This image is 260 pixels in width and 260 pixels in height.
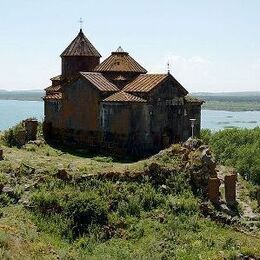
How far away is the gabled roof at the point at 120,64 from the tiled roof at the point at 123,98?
6.56ft

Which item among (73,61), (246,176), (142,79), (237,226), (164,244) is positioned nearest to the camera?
(164,244)

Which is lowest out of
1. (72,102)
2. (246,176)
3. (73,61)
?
(246,176)

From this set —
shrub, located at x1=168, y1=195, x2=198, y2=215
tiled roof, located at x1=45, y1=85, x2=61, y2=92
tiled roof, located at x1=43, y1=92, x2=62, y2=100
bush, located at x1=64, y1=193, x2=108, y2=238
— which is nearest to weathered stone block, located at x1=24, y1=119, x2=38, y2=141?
tiled roof, located at x1=43, y1=92, x2=62, y2=100

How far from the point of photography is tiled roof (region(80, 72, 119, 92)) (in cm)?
2477

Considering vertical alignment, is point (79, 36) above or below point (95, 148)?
above

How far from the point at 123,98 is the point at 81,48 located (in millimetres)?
6248

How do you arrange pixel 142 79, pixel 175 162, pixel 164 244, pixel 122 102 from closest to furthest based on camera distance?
pixel 164 244 → pixel 175 162 → pixel 122 102 → pixel 142 79

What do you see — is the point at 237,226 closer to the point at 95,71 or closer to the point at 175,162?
the point at 175,162

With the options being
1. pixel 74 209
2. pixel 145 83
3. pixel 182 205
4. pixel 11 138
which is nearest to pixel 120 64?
pixel 145 83

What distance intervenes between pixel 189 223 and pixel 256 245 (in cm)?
237

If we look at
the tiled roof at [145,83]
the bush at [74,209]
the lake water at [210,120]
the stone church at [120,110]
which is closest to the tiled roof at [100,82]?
the stone church at [120,110]

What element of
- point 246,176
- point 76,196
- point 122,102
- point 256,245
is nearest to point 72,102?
point 122,102

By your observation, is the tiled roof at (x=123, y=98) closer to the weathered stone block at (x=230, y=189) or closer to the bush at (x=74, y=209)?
the weathered stone block at (x=230, y=189)

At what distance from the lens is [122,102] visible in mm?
23578
